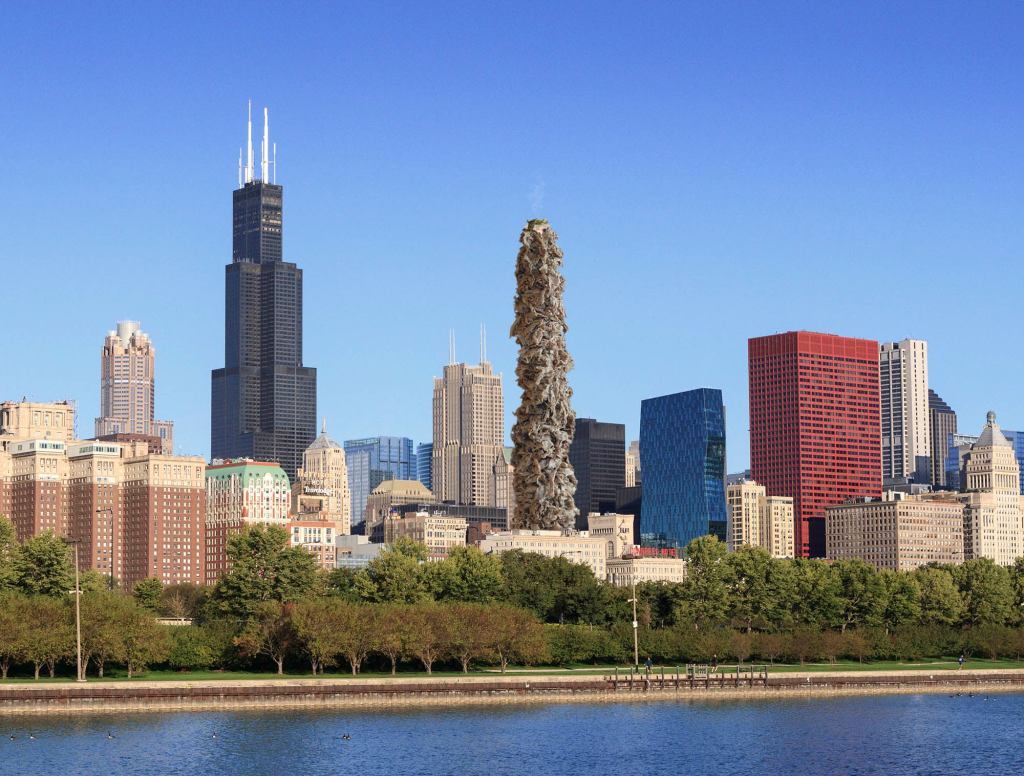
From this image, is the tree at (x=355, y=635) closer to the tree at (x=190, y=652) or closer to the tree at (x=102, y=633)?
the tree at (x=190, y=652)

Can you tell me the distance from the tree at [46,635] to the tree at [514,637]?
37402mm

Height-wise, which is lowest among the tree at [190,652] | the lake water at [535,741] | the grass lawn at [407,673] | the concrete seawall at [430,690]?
the lake water at [535,741]

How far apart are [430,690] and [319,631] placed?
37.8 feet

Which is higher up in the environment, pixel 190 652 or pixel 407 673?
pixel 190 652

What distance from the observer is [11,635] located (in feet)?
548

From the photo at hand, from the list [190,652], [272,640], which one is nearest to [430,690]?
[272,640]

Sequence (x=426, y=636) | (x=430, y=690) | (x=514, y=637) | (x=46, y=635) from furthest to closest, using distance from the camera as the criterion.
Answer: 1. (x=514, y=637)
2. (x=426, y=636)
3. (x=430, y=690)
4. (x=46, y=635)

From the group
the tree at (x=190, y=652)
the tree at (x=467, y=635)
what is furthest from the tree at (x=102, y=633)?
the tree at (x=467, y=635)

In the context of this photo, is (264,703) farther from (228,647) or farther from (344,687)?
(228,647)

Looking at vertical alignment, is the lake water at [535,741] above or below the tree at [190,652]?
below

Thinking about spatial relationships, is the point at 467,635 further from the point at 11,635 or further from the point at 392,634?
the point at 11,635

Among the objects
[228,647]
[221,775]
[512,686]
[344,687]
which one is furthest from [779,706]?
[221,775]

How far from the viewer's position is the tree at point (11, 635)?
16625 centimetres

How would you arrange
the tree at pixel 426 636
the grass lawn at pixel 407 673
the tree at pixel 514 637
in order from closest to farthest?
the grass lawn at pixel 407 673
the tree at pixel 426 636
the tree at pixel 514 637
